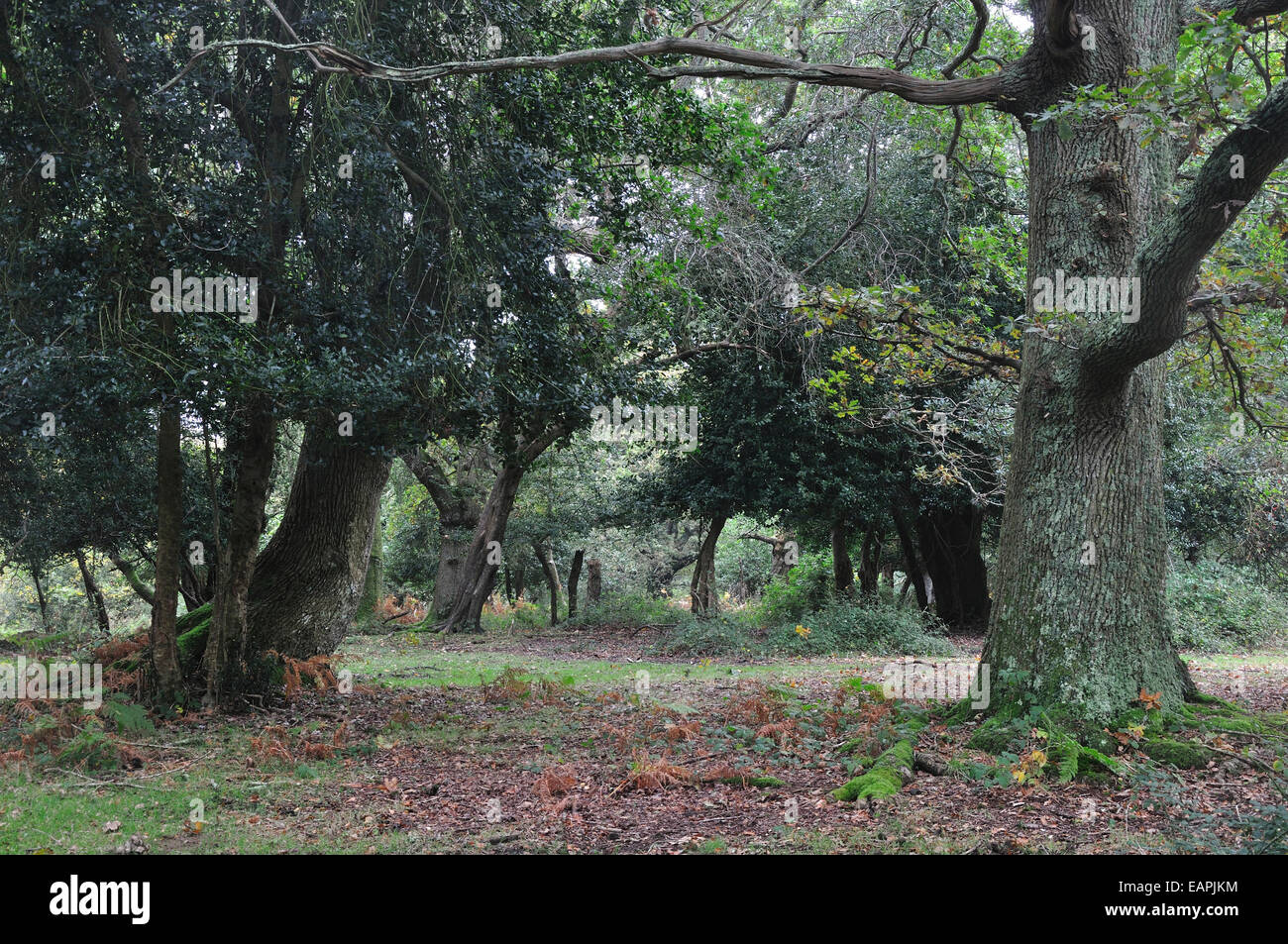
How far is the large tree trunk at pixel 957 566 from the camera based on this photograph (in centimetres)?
2006

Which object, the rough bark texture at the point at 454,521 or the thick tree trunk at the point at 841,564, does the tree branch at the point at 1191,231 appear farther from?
the rough bark texture at the point at 454,521

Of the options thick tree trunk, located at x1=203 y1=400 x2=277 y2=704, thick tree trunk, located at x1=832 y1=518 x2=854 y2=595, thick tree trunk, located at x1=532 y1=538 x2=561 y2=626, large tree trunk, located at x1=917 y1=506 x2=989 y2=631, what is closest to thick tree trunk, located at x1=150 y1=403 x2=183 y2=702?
thick tree trunk, located at x1=203 y1=400 x2=277 y2=704

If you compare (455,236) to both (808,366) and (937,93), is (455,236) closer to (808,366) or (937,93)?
(937,93)

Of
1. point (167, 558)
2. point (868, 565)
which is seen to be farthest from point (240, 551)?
point (868, 565)

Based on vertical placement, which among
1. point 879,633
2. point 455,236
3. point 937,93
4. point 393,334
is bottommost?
point 879,633

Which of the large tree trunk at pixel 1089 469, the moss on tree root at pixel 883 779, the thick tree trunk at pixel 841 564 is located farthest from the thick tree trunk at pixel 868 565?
the moss on tree root at pixel 883 779

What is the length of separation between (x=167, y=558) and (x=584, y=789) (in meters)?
4.50

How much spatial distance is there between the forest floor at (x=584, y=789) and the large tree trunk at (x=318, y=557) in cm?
84

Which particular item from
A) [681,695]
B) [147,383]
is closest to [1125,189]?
[681,695]

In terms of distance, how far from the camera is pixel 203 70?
23.9 ft

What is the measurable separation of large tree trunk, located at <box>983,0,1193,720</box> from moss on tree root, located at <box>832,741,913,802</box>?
1.10 m

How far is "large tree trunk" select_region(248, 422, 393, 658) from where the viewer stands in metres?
9.74
